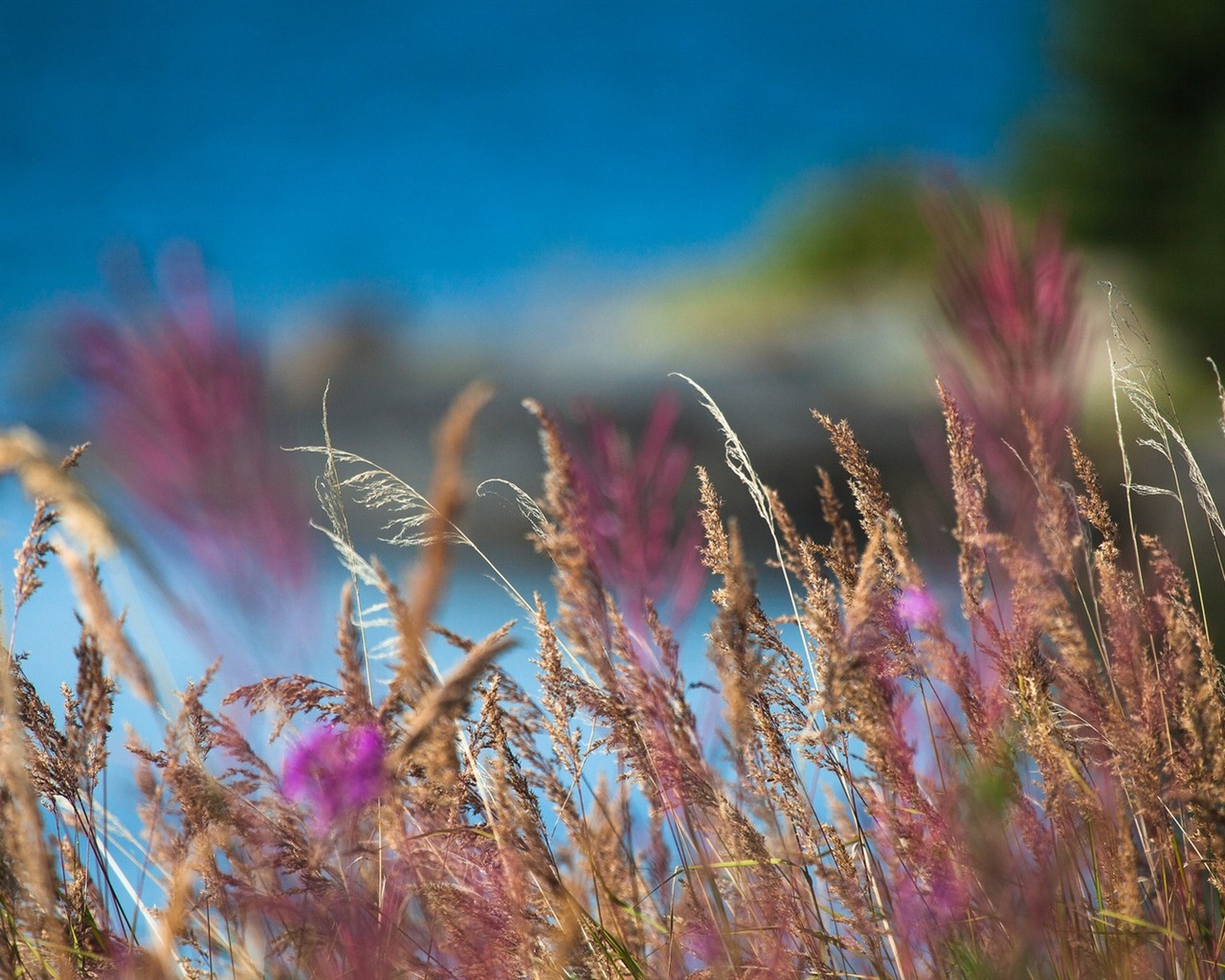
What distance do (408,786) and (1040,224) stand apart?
83 centimetres

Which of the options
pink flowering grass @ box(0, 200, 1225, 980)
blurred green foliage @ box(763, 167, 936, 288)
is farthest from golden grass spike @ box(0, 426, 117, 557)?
blurred green foliage @ box(763, 167, 936, 288)

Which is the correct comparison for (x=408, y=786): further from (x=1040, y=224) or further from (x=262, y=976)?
(x=1040, y=224)

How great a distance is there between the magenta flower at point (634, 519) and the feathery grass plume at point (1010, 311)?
31 centimetres

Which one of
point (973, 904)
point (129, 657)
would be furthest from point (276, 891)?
point (973, 904)

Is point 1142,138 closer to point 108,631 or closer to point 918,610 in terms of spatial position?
point 918,610

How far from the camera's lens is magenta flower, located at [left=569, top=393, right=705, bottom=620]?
2.92ft

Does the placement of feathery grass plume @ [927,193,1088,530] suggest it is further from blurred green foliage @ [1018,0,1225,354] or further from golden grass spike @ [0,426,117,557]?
blurred green foliage @ [1018,0,1225,354]

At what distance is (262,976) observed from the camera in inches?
46.4

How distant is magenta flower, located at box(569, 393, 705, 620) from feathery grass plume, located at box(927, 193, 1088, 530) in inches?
12.2

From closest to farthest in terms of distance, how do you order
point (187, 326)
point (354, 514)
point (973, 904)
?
point (187, 326), point (973, 904), point (354, 514)

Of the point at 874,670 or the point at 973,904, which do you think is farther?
the point at 973,904

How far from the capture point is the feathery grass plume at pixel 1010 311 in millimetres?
1000

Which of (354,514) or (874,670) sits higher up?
(354,514)

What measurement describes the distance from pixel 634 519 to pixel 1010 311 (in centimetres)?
40
